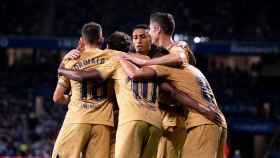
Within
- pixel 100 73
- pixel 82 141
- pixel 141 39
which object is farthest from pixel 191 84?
pixel 82 141

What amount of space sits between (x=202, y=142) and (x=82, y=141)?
1263 mm

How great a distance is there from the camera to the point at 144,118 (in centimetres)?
709

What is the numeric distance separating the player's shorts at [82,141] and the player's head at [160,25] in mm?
1096

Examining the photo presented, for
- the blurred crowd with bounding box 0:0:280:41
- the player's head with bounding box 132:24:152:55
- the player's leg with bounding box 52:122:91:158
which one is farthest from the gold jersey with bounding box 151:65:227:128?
the blurred crowd with bounding box 0:0:280:41

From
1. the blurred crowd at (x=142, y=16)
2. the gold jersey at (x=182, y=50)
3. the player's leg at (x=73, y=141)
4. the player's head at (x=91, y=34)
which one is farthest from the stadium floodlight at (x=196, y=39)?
the player's leg at (x=73, y=141)

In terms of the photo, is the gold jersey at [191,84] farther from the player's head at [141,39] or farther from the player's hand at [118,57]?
the player's hand at [118,57]

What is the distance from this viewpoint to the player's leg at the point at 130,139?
7012 mm

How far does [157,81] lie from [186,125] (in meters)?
0.56

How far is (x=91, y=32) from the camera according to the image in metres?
7.50

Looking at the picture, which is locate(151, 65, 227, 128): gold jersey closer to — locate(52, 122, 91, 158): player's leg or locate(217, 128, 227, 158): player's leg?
locate(217, 128, 227, 158): player's leg

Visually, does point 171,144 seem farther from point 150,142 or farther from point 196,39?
point 196,39

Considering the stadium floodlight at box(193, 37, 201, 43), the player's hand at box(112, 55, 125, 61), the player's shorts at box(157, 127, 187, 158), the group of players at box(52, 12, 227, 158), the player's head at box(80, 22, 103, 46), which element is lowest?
the stadium floodlight at box(193, 37, 201, 43)

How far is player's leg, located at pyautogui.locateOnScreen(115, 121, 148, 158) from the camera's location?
23.0 feet

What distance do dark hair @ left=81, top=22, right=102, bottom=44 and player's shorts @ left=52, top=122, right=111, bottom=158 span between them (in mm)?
881
